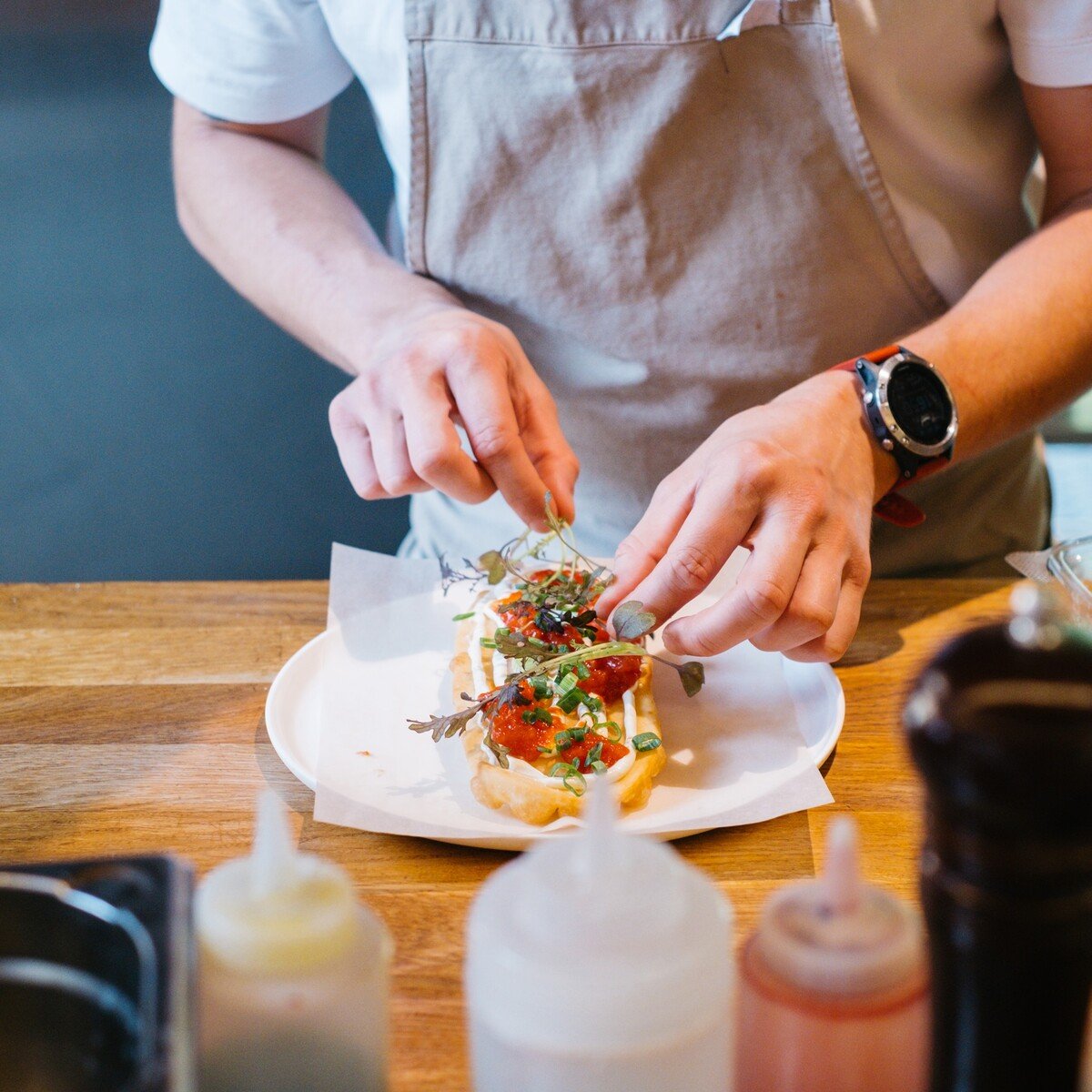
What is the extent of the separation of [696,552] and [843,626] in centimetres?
21

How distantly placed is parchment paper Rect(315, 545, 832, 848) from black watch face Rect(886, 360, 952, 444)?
1.21 feet

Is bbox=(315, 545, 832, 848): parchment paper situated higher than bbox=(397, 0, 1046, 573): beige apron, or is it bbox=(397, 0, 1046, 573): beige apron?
bbox=(397, 0, 1046, 573): beige apron

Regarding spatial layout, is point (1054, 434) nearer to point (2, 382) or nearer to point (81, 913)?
point (2, 382)

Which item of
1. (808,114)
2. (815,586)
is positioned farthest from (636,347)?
(815,586)

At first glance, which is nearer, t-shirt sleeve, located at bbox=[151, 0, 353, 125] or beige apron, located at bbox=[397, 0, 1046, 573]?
beige apron, located at bbox=[397, 0, 1046, 573]

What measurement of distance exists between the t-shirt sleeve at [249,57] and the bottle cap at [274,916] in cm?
177

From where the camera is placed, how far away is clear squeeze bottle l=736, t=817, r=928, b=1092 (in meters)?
0.63

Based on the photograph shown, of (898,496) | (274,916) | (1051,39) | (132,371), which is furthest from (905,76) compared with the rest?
(132,371)

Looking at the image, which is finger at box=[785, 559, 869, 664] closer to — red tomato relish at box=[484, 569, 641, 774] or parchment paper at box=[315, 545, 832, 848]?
parchment paper at box=[315, 545, 832, 848]

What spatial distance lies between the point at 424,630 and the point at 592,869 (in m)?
1.18

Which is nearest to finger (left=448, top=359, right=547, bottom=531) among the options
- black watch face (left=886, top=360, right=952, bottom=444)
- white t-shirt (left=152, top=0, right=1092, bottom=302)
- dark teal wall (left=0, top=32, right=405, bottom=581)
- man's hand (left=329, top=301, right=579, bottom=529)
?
man's hand (left=329, top=301, right=579, bottom=529)

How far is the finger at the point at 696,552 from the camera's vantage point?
138cm

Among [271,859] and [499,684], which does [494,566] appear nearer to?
[499,684]

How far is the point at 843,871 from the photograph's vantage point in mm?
615
